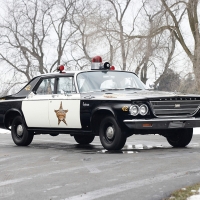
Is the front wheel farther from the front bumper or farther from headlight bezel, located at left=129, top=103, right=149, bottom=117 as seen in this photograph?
headlight bezel, located at left=129, top=103, right=149, bottom=117

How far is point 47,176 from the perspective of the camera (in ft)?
29.1

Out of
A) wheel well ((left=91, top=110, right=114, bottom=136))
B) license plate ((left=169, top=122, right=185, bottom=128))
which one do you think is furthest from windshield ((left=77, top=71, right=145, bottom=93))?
license plate ((left=169, top=122, right=185, bottom=128))

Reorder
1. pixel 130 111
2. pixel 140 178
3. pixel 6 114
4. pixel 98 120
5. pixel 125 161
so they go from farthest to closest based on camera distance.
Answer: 1. pixel 6 114
2. pixel 98 120
3. pixel 130 111
4. pixel 125 161
5. pixel 140 178

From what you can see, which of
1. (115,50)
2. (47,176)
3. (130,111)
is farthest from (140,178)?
(115,50)

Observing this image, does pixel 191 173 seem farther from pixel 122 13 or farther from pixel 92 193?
pixel 122 13

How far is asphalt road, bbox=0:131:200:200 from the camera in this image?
7336 millimetres

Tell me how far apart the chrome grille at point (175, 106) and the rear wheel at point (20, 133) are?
12.7 feet

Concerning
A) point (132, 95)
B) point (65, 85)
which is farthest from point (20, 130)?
point (132, 95)

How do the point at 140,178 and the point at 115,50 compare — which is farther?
the point at 115,50

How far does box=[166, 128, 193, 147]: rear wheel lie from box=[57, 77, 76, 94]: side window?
7.40ft

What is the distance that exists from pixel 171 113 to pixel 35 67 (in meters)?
42.2

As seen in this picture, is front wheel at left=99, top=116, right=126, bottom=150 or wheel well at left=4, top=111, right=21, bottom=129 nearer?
front wheel at left=99, top=116, right=126, bottom=150

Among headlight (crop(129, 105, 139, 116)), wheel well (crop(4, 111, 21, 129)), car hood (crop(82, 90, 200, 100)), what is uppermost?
car hood (crop(82, 90, 200, 100))

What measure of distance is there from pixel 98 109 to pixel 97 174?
11.4 ft
